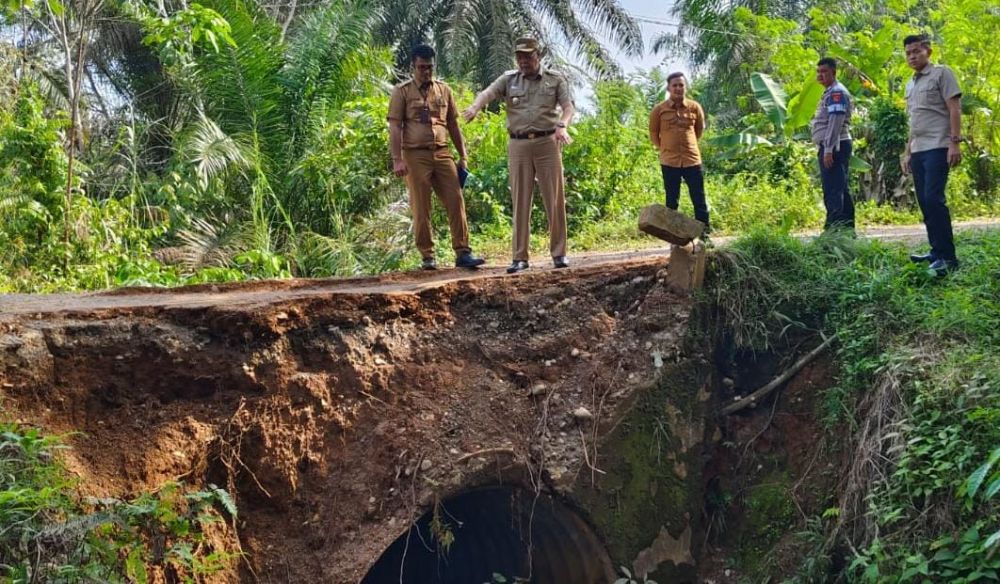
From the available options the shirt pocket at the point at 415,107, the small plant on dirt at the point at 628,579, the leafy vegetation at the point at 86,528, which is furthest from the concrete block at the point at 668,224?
the leafy vegetation at the point at 86,528

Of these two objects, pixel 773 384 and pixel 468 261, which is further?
pixel 468 261

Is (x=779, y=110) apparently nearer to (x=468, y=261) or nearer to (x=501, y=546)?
(x=468, y=261)

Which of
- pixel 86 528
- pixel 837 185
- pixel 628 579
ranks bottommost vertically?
pixel 628 579

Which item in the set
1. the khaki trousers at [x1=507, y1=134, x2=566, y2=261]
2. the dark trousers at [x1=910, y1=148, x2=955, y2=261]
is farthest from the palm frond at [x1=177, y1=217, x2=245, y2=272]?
the dark trousers at [x1=910, y1=148, x2=955, y2=261]

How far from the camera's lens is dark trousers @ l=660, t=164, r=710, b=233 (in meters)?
8.02

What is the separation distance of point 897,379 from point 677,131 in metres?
3.00

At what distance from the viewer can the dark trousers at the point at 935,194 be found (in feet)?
21.0

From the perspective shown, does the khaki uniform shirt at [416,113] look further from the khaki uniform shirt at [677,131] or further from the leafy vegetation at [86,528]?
the leafy vegetation at [86,528]

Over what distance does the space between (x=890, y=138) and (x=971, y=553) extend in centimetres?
984

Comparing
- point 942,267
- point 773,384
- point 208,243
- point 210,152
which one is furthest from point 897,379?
point 210,152

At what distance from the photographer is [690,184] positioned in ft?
26.7

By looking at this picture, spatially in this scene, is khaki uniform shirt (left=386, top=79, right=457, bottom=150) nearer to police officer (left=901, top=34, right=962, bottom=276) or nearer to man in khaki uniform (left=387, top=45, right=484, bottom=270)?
man in khaki uniform (left=387, top=45, right=484, bottom=270)

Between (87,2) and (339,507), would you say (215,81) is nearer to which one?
(87,2)

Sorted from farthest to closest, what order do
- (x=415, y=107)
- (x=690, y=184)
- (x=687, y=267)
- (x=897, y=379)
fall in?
(x=690, y=184)
(x=415, y=107)
(x=687, y=267)
(x=897, y=379)
